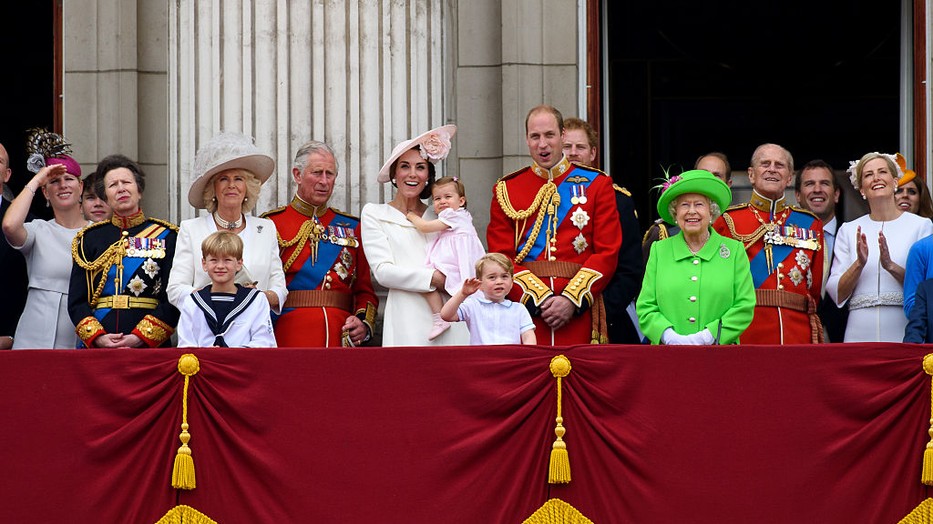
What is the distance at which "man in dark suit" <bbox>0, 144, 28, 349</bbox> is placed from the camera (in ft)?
30.2

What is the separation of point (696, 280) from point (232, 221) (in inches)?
92.6

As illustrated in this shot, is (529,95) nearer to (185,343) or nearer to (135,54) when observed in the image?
(135,54)

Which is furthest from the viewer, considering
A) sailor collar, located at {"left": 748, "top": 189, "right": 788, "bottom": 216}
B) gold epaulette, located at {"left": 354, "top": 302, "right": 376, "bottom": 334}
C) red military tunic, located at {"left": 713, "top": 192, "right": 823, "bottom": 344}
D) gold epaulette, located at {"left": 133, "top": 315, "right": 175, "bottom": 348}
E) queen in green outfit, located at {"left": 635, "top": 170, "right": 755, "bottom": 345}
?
sailor collar, located at {"left": 748, "top": 189, "right": 788, "bottom": 216}

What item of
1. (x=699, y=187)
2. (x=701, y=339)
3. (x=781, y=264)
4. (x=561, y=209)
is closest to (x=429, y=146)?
(x=561, y=209)

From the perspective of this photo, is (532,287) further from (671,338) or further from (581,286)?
(671,338)

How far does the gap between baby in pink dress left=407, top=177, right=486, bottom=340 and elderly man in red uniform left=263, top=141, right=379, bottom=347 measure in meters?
0.52

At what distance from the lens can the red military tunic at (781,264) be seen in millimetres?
9039

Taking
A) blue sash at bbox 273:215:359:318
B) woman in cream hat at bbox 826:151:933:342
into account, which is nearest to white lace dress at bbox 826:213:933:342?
woman in cream hat at bbox 826:151:933:342

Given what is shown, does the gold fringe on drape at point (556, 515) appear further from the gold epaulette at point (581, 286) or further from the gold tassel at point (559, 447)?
the gold epaulette at point (581, 286)

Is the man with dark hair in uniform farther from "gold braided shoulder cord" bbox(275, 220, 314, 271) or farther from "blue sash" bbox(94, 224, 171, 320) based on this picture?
"blue sash" bbox(94, 224, 171, 320)

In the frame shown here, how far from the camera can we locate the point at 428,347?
A: 8.02 m

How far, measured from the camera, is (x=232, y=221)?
29.6ft

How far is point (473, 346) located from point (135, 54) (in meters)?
3.82

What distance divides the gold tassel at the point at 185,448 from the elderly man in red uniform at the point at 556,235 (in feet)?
5.59
